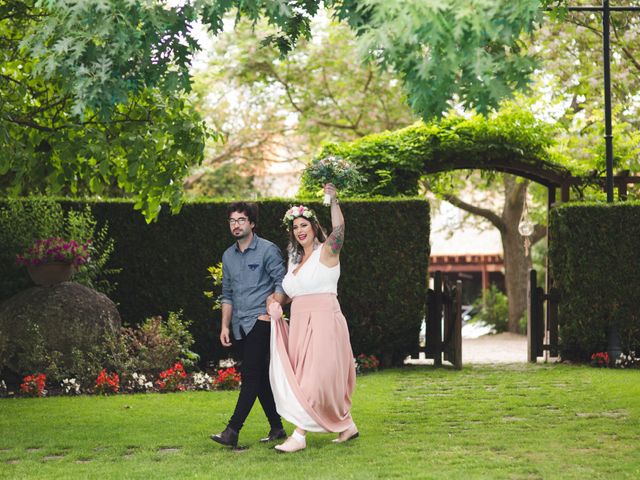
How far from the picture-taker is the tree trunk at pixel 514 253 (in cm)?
2427

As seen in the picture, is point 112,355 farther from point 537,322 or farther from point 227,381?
point 537,322

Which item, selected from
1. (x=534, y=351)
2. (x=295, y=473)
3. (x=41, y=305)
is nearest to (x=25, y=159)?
(x=41, y=305)

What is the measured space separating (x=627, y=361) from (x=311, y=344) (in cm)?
764

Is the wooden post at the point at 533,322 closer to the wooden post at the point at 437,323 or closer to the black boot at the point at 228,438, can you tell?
the wooden post at the point at 437,323

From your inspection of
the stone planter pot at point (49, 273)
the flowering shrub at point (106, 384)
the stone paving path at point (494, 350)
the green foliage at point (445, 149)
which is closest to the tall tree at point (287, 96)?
the stone paving path at point (494, 350)

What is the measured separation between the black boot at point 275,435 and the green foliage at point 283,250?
17.8 feet

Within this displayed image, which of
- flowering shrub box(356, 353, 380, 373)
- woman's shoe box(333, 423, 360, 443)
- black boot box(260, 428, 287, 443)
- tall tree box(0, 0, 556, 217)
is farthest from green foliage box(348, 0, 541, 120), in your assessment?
flowering shrub box(356, 353, 380, 373)

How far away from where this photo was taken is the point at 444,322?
14.2 metres

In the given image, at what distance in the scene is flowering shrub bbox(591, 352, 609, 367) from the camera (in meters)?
13.5

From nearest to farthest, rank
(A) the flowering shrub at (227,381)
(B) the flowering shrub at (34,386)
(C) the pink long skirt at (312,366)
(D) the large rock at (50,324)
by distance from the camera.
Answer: (C) the pink long skirt at (312,366), (B) the flowering shrub at (34,386), (D) the large rock at (50,324), (A) the flowering shrub at (227,381)

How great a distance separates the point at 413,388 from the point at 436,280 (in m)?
3.18

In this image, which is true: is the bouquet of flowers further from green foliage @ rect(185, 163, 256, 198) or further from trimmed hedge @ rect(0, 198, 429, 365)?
green foliage @ rect(185, 163, 256, 198)

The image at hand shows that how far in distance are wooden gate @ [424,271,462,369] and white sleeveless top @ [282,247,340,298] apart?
20.9 ft

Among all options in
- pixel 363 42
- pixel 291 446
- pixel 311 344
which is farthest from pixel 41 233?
pixel 363 42
